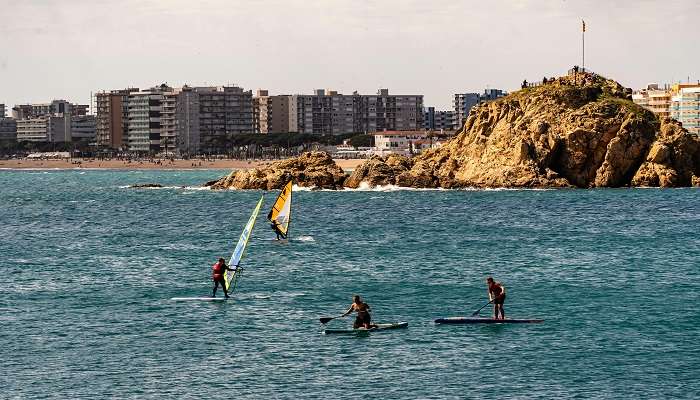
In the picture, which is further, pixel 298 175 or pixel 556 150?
pixel 298 175

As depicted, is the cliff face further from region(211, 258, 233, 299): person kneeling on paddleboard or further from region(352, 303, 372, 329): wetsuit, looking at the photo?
region(352, 303, 372, 329): wetsuit

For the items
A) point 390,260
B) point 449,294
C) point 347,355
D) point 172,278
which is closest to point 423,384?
point 347,355

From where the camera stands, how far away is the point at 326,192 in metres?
172

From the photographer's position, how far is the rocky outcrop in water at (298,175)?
17750 cm

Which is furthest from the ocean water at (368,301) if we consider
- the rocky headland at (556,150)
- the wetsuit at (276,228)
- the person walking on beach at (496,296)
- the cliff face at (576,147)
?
the rocky headland at (556,150)

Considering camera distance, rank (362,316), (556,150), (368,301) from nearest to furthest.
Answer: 1. (362,316)
2. (368,301)
3. (556,150)

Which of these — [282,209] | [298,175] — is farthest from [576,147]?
[282,209]

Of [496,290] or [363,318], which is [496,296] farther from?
[363,318]

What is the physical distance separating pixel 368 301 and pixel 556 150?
4116 inches

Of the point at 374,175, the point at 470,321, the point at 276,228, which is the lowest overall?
the point at 470,321

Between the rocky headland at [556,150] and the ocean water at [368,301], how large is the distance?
137 feet

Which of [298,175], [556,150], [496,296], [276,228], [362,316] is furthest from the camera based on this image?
[298,175]

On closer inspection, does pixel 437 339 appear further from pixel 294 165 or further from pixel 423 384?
pixel 294 165

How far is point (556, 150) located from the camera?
164 meters
